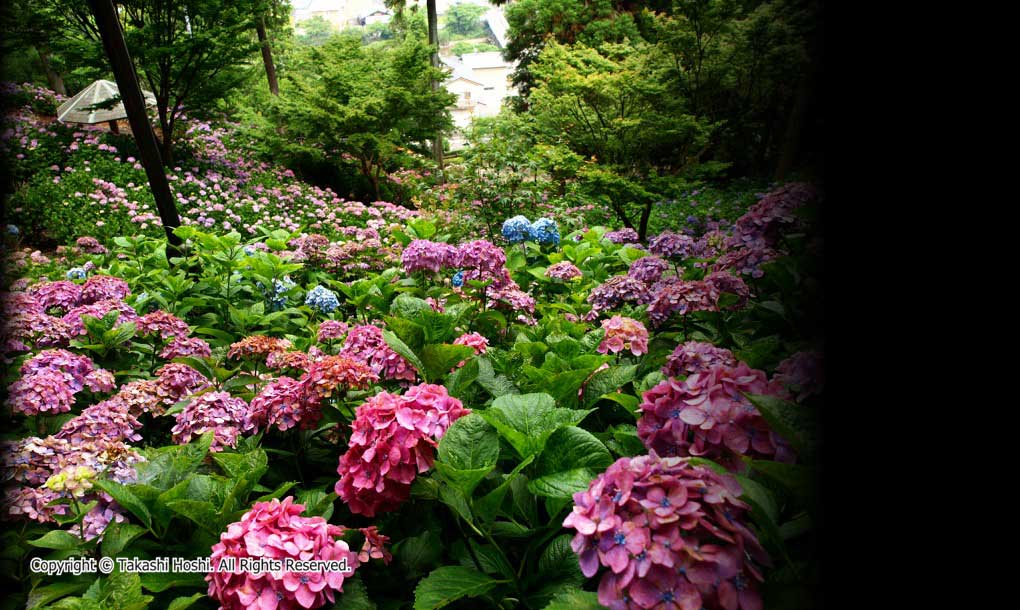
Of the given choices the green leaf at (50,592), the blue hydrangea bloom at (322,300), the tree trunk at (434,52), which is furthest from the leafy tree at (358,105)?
the green leaf at (50,592)

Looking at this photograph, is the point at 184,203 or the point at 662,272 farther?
the point at 184,203

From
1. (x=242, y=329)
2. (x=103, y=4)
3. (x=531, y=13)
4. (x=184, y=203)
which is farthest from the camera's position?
(x=531, y=13)

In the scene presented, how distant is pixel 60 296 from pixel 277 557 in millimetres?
1663

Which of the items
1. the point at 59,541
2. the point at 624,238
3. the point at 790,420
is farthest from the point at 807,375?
the point at 624,238

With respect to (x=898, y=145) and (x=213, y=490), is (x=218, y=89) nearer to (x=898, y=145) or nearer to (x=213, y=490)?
(x=213, y=490)

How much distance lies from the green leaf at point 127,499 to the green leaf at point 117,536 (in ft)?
0.07

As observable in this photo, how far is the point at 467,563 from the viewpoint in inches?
35.3

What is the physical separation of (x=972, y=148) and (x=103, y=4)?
286cm

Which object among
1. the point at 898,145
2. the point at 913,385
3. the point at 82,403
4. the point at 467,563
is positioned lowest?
the point at 82,403

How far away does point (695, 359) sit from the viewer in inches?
36.4

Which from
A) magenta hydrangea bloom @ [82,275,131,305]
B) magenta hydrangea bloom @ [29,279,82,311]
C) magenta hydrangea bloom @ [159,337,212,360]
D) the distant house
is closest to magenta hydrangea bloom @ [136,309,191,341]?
magenta hydrangea bloom @ [159,337,212,360]

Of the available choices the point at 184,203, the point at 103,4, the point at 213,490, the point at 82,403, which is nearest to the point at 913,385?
the point at 213,490

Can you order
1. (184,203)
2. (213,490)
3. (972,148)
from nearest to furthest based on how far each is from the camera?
(972,148) → (213,490) → (184,203)

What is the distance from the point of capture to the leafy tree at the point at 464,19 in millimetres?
12523
